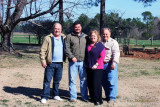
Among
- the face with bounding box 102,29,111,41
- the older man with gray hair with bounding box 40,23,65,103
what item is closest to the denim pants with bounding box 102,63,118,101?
the face with bounding box 102,29,111,41

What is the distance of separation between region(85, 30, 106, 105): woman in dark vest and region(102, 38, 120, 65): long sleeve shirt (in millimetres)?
181

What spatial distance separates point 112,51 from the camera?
4969mm

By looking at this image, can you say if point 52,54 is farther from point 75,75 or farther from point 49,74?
point 75,75

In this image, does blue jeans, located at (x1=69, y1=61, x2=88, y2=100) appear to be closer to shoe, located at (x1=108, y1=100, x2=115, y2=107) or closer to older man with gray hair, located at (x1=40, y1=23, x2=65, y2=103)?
older man with gray hair, located at (x1=40, y1=23, x2=65, y2=103)

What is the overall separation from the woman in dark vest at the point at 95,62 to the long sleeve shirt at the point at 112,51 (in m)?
0.18

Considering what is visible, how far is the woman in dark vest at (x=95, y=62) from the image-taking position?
4785 millimetres

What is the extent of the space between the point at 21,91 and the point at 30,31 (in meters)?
19.2

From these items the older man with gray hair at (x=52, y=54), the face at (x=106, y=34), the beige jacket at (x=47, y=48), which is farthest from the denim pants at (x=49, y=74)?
the face at (x=106, y=34)

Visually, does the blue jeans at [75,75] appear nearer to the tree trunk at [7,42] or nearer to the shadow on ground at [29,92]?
the shadow on ground at [29,92]

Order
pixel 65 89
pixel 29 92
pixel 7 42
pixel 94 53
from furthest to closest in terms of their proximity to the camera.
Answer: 1. pixel 7 42
2. pixel 65 89
3. pixel 29 92
4. pixel 94 53

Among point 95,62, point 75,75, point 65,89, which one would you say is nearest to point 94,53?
point 95,62

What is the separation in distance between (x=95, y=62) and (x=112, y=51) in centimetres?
45

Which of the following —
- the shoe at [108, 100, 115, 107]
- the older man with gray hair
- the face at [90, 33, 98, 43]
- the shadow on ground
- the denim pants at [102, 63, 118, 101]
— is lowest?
the shoe at [108, 100, 115, 107]

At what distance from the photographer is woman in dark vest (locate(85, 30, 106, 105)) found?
479cm
